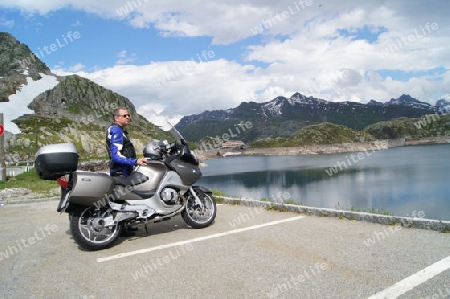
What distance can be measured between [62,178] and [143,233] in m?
1.92

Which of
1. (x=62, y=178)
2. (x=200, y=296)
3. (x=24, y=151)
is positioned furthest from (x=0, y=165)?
(x=24, y=151)

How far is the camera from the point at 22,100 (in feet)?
351

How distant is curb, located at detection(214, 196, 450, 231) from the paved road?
0.20m

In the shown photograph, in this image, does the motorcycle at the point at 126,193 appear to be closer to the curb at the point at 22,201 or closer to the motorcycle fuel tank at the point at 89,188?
the motorcycle fuel tank at the point at 89,188

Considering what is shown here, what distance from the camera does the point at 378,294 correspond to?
11.9ft

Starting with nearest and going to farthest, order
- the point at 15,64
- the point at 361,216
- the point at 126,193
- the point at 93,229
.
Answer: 1. the point at 93,229
2. the point at 126,193
3. the point at 361,216
4. the point at 15,64

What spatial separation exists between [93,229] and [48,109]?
116426 mm

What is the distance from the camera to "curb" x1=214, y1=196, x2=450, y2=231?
233 inches

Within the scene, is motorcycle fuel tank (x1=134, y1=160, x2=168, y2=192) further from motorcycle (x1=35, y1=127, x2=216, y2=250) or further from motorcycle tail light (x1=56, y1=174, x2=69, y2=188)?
motorcycle tail light (x1=56, y1=174, x2=69, y2=188)

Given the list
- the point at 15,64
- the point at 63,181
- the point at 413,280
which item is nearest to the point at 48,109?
the point at 15,64

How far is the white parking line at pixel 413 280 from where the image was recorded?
3.61 metres

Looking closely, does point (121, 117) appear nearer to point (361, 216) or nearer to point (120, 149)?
point (120, 149)

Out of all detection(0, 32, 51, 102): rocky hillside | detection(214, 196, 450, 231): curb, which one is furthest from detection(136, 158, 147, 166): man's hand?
detection(0, 32, 51, 102): rocky hillside

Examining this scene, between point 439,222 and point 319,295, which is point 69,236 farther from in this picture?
point 439,222
